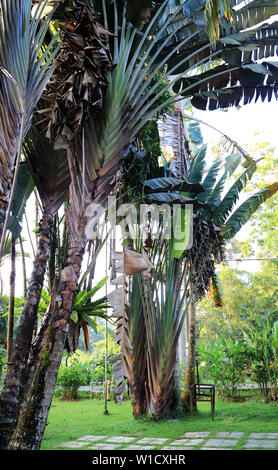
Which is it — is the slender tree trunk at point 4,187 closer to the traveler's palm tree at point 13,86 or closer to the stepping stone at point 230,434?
the traveler's palm tree at point 13,86

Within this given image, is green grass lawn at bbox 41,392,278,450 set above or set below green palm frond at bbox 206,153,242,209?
below

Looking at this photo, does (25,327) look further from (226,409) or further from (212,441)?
(226,409)

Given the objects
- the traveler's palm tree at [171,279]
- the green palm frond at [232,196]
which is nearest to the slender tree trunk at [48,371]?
the traveler's palm tree at [171,279]

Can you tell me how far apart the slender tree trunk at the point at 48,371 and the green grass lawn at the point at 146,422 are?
5.24 feet

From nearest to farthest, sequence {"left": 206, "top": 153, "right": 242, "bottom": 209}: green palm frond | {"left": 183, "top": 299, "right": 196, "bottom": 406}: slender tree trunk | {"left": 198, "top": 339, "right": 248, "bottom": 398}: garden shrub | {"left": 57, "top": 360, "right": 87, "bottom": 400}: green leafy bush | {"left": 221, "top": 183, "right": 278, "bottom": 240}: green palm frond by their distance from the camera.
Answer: {"left": 221, "top": 183, "right": 278, "bottom": 240}: green palm frond
{"left": 206, "top": 153, "right": 242, "bottom": 209}: green palm frond
{"left": 183, "top": 299, "right": 196, "bottom": 406}: slender tree trunk
{"left": 198, "top": 339, "right": 248, "bottom": 398}: garden shrub
{"left": 57, "top": 360, "right": 87, "bottom": 400}: green leafy bush

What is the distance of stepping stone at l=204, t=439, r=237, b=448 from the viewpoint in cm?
421

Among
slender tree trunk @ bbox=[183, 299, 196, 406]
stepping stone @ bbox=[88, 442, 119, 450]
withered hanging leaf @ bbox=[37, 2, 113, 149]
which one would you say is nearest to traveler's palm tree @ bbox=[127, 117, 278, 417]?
slender tree trunk @ bbox=[183, 299, 196, 406]

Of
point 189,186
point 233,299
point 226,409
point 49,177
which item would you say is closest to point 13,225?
point 49,177

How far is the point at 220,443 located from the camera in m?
4.32

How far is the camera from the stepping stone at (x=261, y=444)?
13.3 ft

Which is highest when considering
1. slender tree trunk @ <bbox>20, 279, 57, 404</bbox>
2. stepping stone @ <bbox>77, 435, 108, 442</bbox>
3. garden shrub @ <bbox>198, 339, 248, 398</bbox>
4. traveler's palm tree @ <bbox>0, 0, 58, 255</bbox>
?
traveler's palm tree @ <bbox>0, 0, 58, 255</bbox>

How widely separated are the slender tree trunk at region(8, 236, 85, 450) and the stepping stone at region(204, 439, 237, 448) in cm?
213

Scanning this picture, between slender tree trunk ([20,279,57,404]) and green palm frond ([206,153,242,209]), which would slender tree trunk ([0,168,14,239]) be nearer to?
slender tree trunk ([20,279,57,404])

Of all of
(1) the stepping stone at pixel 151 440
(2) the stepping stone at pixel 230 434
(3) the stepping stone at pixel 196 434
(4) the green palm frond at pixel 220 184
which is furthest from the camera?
(4) the green palm frond at pixel 220 184
